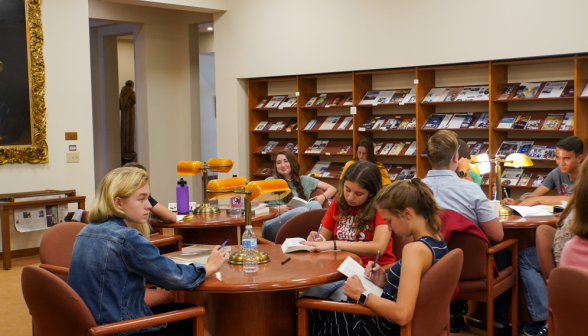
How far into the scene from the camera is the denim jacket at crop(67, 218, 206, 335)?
211 centimetres

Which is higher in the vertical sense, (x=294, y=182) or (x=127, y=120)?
(x=127, y=120)

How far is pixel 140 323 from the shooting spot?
2053 mm

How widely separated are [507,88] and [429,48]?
3.16 feet

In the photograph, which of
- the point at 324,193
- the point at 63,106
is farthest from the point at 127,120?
the point at 324,193

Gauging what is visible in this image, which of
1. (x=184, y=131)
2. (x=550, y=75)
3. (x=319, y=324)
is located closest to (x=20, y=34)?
(x=184, y=131)

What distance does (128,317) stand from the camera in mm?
2135

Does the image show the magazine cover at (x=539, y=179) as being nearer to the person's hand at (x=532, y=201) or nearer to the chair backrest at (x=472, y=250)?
the person's hand at (x=532, y=201)

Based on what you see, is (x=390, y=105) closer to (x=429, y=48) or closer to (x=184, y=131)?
(x=429, y=48)

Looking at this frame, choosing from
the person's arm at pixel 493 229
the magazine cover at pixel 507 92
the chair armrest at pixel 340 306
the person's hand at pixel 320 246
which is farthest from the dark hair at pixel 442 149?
the magazine cover at pixel 507 92

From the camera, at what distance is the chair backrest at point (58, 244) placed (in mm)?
3098

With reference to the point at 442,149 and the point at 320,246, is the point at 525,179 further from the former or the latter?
the point at 320,246

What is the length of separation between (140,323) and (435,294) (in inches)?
44.2

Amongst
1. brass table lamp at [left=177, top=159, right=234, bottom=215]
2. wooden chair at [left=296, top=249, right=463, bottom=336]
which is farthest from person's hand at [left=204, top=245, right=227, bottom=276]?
brass table lamp at [left=177, top=159, right=234, bottom=215]

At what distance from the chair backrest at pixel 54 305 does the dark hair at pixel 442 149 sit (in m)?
2.13
